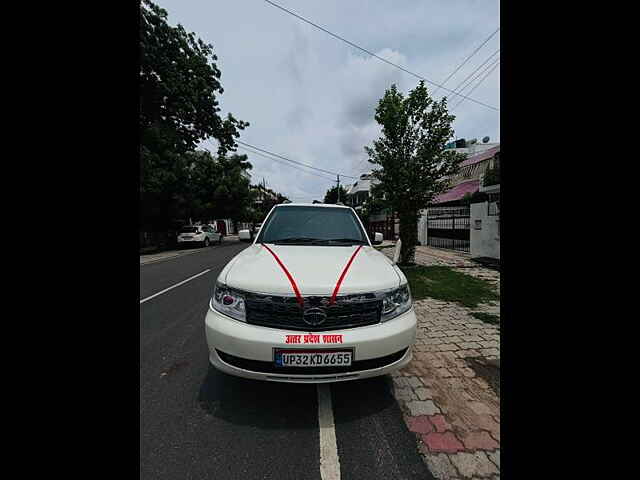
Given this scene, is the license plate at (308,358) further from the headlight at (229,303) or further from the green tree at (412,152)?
the green tree at (412,152)

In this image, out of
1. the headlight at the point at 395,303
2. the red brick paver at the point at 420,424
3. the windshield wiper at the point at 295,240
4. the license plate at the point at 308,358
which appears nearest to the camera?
the license plate at the point at 308,358

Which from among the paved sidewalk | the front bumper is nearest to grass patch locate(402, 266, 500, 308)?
the paved sidewalk

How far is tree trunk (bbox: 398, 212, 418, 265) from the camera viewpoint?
9.02 metres

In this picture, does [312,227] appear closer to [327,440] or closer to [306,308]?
[306,308]

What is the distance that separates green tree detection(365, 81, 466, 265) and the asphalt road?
23.1ft

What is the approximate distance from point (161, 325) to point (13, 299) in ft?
14.0

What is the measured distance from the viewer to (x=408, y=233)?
9273 mm

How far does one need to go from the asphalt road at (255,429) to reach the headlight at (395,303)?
761mm

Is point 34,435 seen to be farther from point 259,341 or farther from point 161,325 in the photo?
point 161,325

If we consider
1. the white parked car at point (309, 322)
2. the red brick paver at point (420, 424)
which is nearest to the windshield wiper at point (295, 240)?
the white parked car at point (309, 322)

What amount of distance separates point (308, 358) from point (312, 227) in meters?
1.89

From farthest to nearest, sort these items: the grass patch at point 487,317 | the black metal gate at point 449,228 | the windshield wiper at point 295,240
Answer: the black metal gate at point 449,228
the grass patch at point 487,317
the windshield wiper at point 295,240

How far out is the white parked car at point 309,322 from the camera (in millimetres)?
1938
